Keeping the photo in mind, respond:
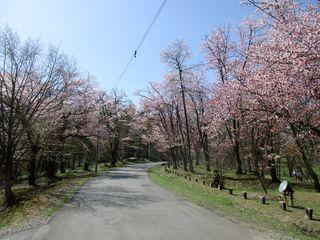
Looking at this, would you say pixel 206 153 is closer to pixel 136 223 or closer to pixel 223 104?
pixel 223 104

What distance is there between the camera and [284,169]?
56.9 m

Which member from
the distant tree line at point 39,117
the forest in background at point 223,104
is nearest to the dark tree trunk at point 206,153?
the forest in background at point 223,104

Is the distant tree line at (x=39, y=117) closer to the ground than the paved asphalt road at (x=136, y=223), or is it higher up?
higher up

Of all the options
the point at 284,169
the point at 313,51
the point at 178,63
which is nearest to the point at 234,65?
the point at 178,63

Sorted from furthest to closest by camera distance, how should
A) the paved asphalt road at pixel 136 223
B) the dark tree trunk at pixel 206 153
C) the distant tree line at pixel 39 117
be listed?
1. the dark tree trunk at pixel 206 153
2. the distant tree line at pixel 39 117
3. the paved asphalt road at pixel 136 223

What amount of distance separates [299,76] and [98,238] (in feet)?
25.4

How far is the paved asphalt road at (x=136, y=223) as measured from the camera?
941cm

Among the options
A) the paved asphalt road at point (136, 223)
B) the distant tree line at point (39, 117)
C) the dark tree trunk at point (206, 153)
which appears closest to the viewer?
the paved asphalt road at point (136, 223)

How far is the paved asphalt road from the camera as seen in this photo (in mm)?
9414

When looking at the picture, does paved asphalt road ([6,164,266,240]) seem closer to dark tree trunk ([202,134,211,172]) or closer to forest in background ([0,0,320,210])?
forest in background ([0,0,320,210])

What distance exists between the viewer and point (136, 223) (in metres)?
11.0

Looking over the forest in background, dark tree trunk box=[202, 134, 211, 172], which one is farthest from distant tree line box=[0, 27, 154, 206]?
dark tree trunk box=[202, 134, 211, 172]

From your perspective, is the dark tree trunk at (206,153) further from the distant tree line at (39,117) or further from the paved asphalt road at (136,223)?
the paved asphalt road at (136,223)

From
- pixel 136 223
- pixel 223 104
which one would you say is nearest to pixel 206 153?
pixel 223 104
